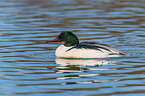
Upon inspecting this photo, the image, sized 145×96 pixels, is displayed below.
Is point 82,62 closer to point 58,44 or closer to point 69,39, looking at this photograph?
point 69,39

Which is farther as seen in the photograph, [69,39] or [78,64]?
[69,39]

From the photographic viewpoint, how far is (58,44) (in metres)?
16.3

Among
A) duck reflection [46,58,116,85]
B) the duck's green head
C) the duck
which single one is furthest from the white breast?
the duck's green head

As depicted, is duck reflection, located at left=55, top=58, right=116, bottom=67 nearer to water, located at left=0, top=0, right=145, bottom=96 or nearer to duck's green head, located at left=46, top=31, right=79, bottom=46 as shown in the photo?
water, located at left=0, top=0, right=145, bottom=96

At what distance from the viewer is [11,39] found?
16.7 metres

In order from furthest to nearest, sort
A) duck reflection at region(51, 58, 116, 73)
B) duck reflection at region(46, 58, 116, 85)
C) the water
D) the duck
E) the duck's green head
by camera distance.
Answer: the duck's green head
the duck
duck reflection at region(51, 58, 116, 73)
duck reflection at region(46, 58, 116, 85)
the water

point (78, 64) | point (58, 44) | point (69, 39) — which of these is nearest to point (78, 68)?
point (78, 64)

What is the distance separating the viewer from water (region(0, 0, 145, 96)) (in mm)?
9547

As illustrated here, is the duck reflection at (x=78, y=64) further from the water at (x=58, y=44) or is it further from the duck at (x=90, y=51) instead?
the duck at (x=90, y=51)

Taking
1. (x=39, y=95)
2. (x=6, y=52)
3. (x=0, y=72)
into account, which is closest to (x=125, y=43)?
(x=6, y=52)

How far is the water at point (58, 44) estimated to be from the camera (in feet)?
31.3

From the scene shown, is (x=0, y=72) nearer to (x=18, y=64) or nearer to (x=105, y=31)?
(x=18, y=64)

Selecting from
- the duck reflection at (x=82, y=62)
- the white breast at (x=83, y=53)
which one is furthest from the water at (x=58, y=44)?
the white breast at (x=83, y=53)

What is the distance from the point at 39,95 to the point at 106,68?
308cm
